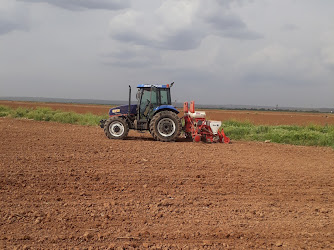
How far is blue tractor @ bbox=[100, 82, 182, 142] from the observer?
1232 cm

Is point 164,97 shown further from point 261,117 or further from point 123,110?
point 261,117

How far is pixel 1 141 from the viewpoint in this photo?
33.7ft

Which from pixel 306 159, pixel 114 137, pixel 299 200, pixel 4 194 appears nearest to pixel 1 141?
pixel 114 137

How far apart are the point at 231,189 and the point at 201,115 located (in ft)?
19.2

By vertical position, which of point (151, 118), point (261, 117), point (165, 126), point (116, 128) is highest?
point (151, 118)

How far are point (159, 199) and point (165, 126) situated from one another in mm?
6534

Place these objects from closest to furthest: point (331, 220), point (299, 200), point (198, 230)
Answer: point (198, 230), point (331, 220), point (299, 200)

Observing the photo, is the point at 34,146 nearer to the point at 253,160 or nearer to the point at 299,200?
the point at 253,160

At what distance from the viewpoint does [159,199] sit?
19.6 ft

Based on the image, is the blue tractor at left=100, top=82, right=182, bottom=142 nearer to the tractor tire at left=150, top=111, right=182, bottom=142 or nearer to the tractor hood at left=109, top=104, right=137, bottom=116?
the tractor tire at left=150, top=111, right=182, bottom=142

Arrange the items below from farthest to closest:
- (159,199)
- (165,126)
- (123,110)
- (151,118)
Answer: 1. (123,110)
2. (151,118)
3. (165,126)
4. (159,199)

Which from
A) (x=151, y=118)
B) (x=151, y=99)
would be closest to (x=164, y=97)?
(x=151, y=99)

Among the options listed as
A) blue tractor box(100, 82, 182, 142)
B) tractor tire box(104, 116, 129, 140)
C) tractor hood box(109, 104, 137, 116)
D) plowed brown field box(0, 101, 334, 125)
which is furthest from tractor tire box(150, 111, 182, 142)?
plowed brown field box(0, 101, 334, 125)

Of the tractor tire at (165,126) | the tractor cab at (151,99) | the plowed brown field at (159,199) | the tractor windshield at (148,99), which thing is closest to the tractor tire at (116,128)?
the tractor cab at (151,99)
